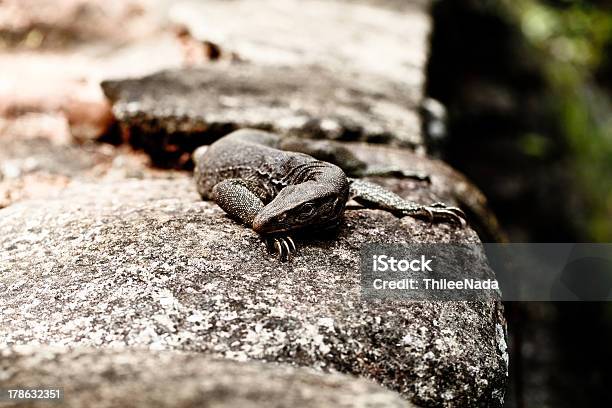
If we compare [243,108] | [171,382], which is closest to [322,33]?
[243,108]

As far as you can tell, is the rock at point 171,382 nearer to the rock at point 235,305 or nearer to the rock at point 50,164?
the rock at point 235,305

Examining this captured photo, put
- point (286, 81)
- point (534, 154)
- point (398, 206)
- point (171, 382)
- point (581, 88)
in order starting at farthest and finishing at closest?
1. point (581, 88)
2. point (534, 154)
3. point (286, 81)
4. point (398, 206)
5. point (171, 382)

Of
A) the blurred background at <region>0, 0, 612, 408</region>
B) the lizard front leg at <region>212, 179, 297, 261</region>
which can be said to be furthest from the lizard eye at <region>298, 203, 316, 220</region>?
the blurred background at <region>0, 0, 612, 408</region>

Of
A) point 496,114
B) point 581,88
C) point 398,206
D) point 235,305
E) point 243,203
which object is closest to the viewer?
point 235,305

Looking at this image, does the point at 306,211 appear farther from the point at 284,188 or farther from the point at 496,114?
the point at 496,114

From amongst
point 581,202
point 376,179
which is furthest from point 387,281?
point 581,202

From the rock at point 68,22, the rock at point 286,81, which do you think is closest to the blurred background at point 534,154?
the rock at point 286,81

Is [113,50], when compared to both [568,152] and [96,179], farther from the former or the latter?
[568,152]
